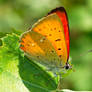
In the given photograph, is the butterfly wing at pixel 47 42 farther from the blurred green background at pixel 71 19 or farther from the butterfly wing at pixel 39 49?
the blurred green background at pixel 71 19

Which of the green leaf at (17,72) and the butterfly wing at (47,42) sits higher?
the butterfly wing at (47,42)

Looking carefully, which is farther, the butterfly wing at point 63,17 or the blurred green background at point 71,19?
the blurred green background at point 71,19

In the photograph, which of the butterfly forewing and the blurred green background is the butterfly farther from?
the blurred green background

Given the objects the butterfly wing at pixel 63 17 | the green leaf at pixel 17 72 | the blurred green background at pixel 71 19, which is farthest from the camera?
the blurred green background at pixel 71 19

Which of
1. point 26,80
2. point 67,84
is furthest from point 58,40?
point 67,84

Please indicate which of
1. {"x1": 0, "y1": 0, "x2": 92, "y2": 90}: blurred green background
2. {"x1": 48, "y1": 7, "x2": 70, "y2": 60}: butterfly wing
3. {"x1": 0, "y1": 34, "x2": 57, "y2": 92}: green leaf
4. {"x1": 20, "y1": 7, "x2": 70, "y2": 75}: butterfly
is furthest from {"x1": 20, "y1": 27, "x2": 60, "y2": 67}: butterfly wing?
{"x1": 0, "y1": 0, "x2": 92, "y2": 90}: blurred green background

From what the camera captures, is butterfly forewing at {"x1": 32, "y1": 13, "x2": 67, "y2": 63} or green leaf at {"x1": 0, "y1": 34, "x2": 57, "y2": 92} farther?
butterfly forewing at {"x1": 32, "y1": 13, "x2": 67, "y2": 63}

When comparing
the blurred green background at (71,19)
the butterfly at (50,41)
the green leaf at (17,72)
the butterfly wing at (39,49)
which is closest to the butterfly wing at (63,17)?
the butterfly at (50,41)

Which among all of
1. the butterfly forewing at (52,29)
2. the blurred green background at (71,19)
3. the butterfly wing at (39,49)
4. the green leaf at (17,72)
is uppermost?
the blurred green background at (71,19)
